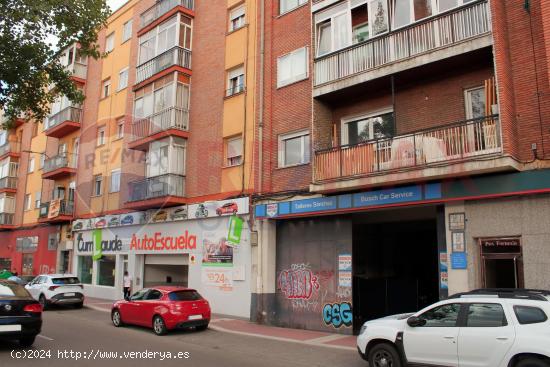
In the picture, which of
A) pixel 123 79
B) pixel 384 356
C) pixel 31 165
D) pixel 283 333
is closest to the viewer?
pixel 384 356

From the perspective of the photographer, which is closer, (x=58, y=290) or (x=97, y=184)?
(x=58, y=290)

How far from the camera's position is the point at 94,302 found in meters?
22.4

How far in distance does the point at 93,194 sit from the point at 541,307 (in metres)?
24.1

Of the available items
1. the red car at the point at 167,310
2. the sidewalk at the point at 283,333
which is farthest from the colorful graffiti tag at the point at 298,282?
the red car at the point at 167,310

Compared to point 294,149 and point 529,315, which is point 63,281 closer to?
point 294,149

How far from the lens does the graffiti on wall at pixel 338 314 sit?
1352 cm

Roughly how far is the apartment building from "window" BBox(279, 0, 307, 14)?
0.18 ft

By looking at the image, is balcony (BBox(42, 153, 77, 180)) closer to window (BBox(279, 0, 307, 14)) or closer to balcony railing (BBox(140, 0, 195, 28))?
balcony railing (BBox(140, 0, 195, 28))

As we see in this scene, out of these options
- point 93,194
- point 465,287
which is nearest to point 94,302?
point 93,194

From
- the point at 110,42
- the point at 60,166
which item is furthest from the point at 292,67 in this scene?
the point at 60,166

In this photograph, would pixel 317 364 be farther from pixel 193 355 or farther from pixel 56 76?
pixel 56 76

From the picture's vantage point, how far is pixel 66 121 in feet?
92.0

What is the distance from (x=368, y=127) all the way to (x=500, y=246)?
5229mm

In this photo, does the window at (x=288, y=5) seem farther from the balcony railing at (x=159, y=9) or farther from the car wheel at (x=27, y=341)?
the car wheel at (x=27, y=341)
